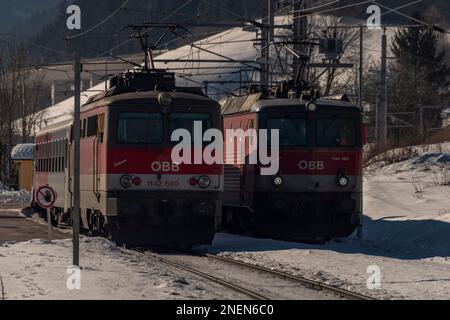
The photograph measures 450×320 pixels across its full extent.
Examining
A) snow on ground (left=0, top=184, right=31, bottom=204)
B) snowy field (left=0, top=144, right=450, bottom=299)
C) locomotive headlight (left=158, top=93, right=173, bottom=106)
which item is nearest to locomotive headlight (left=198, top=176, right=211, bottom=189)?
snowy field (left=0, top=144, right=450, bottom=299)

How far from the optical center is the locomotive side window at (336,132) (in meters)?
25.6

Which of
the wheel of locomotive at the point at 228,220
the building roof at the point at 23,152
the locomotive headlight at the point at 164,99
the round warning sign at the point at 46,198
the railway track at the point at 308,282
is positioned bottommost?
the railway track at the point at 308,282

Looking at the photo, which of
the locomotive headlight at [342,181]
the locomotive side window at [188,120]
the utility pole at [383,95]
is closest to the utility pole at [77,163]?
the locomotive side window at [188,120]

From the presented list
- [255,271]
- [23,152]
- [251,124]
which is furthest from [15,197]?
[255,271]

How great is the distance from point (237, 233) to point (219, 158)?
5.79 metres

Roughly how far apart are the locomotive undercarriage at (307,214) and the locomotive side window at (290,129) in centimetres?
120

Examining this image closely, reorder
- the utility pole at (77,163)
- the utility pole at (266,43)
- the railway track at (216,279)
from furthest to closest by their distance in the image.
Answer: the utility pole at (266,43), the utility pole at (77,163), the railway track at (216,279)

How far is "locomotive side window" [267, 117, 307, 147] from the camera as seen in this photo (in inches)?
1004

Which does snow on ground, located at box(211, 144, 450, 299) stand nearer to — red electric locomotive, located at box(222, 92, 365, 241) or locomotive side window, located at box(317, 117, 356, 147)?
red electric locomotive, located at box(222, 92, 365, 241)

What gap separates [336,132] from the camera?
2573 centimetres

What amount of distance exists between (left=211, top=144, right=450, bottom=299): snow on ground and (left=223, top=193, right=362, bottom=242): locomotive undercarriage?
0.51 m

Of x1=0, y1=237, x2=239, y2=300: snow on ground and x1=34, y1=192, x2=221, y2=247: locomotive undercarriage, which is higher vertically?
x1=34, y1=192, x2=221, y2=247: locomotive undercarriage

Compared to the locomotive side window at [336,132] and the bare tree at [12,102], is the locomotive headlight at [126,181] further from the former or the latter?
the bare tree at [12,102]

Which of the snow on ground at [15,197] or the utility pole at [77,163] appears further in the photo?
the snow on ground at [15,197]
